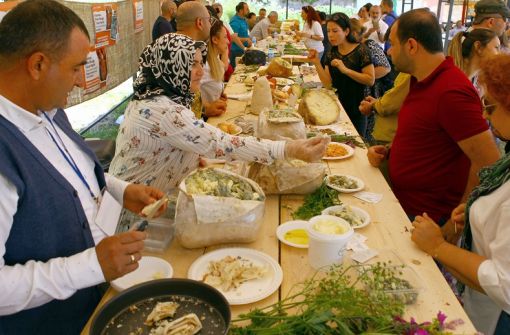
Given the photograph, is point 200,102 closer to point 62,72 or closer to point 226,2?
point 62,72

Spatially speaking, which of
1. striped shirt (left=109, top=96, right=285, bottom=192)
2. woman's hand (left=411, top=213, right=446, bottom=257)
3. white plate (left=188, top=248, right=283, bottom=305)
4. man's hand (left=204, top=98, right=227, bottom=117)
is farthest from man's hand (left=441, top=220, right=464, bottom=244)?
man's hand (left=204, top=98, right=227, bottom=117)

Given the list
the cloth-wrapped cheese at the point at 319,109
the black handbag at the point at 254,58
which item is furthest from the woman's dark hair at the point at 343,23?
the black handbag at the point at 254,58

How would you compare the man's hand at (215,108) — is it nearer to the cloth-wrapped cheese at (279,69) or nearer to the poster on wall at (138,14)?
the cloth-wrapped cheese at (279,69)

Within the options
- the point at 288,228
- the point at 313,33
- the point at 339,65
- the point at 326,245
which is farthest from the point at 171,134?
the point at 313,33

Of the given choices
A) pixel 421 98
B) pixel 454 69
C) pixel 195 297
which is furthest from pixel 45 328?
pixel 454 69

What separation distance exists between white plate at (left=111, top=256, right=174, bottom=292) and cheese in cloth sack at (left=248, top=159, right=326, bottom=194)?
0.71 m

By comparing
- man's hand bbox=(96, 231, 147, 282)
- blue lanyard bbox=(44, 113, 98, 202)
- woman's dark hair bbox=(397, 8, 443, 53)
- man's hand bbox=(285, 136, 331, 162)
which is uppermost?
woman's dark hair bbox=(397, 8, 443, 53)

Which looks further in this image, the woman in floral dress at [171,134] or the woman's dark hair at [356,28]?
the woman's dark hair at [356,28]

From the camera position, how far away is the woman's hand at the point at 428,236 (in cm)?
165

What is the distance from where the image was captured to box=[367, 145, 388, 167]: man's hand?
255 cm

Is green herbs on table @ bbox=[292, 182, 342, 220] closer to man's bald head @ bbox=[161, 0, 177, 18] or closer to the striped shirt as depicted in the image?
the striped shirt

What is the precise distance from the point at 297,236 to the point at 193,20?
223 centimetres

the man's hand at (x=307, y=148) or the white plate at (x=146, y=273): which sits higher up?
the man's hand at (x=307, y=148)

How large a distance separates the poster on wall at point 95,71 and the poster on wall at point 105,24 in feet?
0.35
